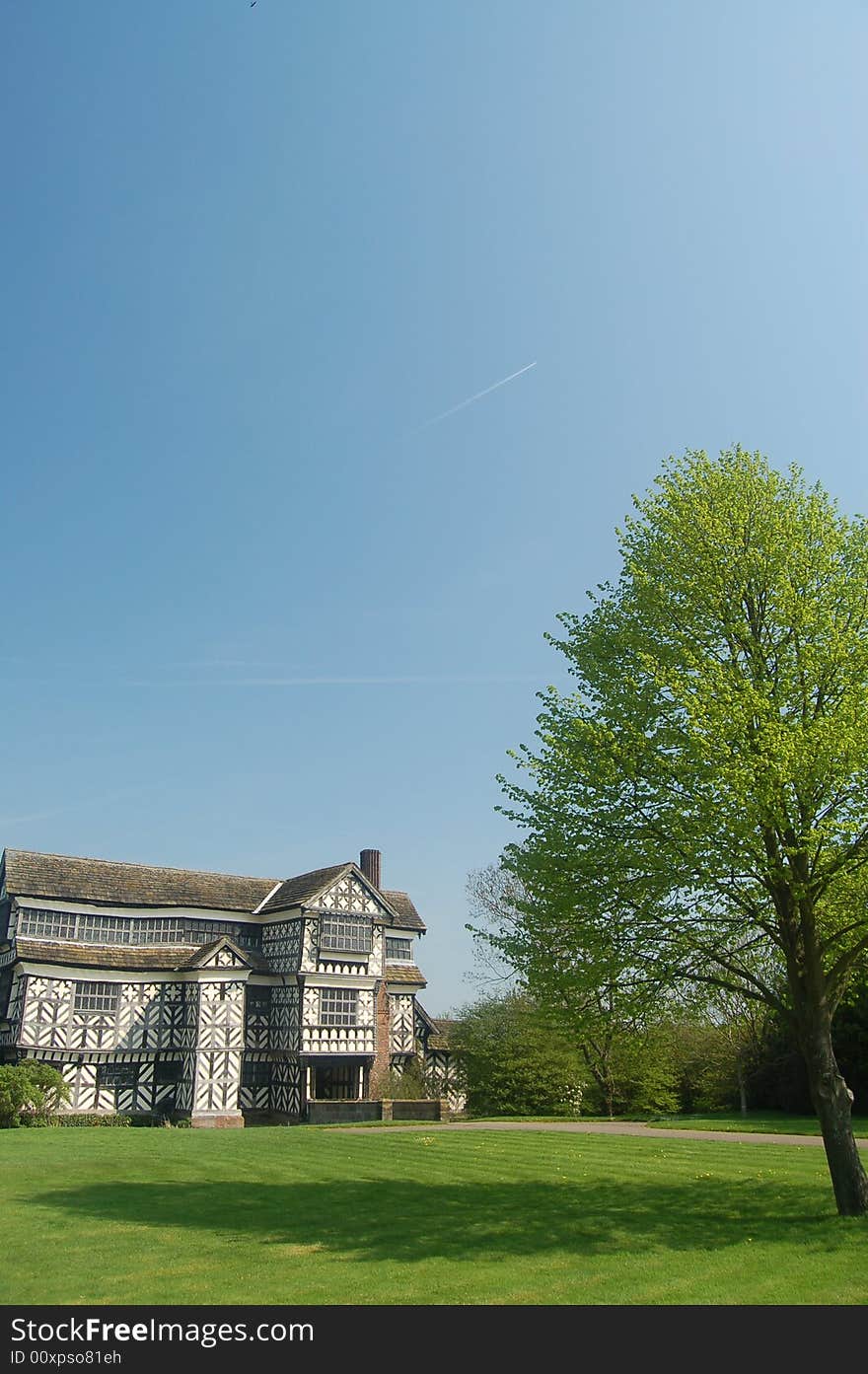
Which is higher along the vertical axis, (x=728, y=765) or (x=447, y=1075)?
(x=728, y=765)

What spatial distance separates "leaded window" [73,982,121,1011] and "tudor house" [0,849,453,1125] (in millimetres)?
49

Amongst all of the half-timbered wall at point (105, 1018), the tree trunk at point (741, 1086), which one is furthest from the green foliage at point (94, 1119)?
the tree trunk at point (741, 1086)

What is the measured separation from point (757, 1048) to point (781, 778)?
2820 cm

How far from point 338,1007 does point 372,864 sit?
31.1 ft

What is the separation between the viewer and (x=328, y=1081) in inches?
1859

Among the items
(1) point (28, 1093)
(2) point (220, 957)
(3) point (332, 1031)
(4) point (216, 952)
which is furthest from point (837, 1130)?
(2) point (220, 957)

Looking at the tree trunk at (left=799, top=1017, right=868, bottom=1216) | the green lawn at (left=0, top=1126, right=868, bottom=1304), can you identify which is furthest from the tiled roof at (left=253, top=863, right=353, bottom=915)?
the tree trunk at (left=799, top=1017, right=868, bottom=1216)

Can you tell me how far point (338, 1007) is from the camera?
46.5m

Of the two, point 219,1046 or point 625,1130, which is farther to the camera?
point 219,1046

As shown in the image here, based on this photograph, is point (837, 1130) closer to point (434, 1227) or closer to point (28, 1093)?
point (434, 1227)

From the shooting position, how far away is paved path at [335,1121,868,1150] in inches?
898

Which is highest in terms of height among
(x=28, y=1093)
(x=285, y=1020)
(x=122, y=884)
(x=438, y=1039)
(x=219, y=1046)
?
(x=122, y=884)
